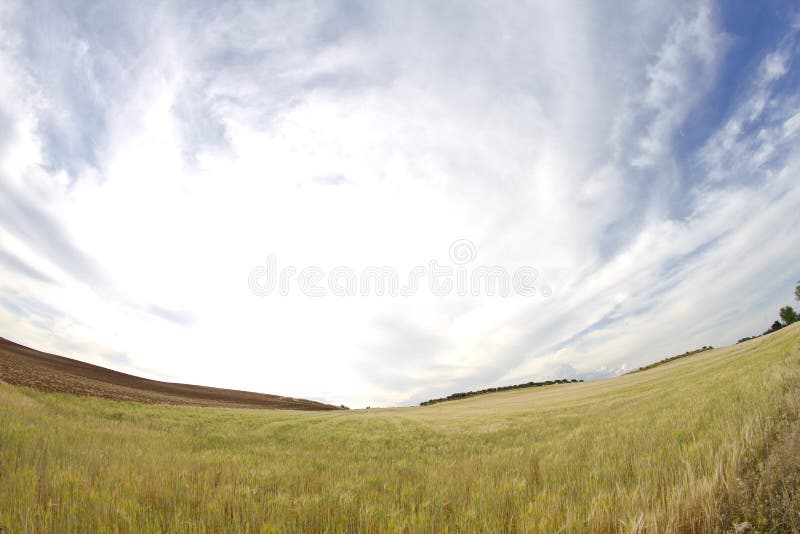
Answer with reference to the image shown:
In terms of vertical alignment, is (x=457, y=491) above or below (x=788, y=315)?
below

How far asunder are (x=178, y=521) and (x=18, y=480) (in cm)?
331

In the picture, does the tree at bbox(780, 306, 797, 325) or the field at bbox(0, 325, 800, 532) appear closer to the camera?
the field at bbox(0, 325, 800, 532)

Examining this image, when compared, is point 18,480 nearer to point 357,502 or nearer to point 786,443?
point 357,502

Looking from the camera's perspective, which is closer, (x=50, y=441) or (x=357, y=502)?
(x=357, y=502)

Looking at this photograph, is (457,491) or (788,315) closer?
(457,491)

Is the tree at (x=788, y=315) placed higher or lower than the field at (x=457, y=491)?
higher

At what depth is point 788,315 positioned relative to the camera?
350 feet

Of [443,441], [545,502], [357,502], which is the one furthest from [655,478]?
[443,441]

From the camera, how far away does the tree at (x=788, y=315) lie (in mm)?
105312

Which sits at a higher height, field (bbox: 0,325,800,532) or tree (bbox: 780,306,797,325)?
tree (bbox: 780,306,797,325)

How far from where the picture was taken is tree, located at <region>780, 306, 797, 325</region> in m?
105

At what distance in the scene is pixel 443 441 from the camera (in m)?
14.5

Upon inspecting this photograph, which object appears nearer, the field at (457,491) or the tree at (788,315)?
the field at (457,491)

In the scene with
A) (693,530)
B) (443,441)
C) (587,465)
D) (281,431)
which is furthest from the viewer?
(281,431)
